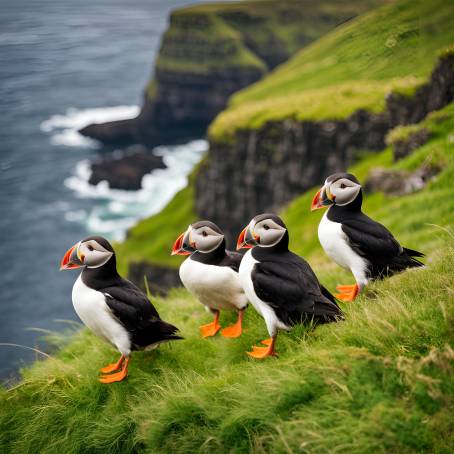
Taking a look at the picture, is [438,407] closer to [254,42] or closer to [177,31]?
[177,31]

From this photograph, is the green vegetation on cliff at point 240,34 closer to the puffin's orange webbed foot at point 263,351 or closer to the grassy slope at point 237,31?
the grassy slope at point 237,31

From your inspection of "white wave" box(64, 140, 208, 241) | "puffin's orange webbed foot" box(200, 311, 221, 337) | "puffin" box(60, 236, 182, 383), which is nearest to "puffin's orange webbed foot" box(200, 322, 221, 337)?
"puffin's orange webbed foot" box(200, 311, 221, 337)

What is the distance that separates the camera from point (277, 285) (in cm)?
730

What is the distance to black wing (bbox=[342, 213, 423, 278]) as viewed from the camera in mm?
8172

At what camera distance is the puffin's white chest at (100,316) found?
305 inches

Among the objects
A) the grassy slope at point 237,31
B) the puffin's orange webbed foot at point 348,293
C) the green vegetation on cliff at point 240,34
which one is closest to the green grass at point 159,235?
the puffin's orange webbed foot at point 348,293

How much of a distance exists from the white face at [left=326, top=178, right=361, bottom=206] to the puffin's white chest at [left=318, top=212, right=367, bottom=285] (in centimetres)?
36

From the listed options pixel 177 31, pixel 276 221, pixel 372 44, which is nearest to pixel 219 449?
pixel 276 221

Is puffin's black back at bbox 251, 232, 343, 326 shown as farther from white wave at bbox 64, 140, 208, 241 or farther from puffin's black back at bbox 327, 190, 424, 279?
white wave at bbox 64, 140, 208, 241

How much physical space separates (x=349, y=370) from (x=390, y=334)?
0.61 meters

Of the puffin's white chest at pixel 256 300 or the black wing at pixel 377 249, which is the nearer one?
the puffin's white chest at pixel 256 300

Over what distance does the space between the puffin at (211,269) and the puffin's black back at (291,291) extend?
1.05 m

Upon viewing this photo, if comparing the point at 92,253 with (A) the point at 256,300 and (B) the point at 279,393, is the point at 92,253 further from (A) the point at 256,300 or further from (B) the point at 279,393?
(B) the point at 279,393

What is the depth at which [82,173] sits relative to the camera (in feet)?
294
